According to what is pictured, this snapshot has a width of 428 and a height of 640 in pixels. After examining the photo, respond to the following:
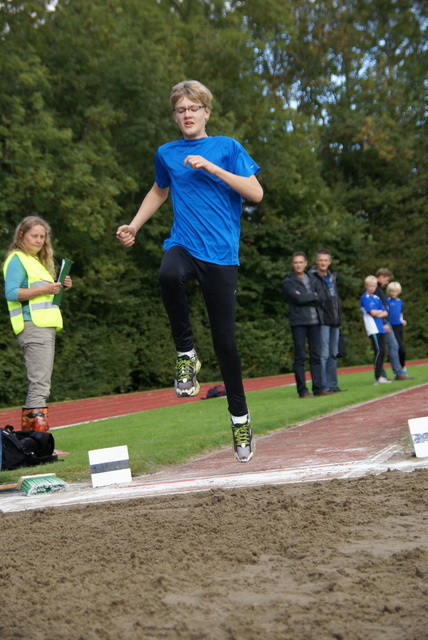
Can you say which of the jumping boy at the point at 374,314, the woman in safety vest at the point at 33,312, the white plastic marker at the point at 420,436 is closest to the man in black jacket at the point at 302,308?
the jumping boy at the point at 374,314

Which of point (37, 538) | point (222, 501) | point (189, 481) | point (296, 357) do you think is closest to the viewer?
point (37, 538)

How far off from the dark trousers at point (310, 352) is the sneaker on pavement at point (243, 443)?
7442 millimetres

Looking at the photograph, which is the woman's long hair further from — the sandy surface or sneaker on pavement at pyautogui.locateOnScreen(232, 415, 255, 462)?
the sandy surface

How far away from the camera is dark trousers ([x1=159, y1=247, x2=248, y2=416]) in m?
4.87

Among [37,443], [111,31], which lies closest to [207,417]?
[37,443]

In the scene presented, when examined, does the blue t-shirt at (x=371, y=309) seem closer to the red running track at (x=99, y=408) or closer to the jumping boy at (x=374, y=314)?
the jumping boy at (x=374, y=314)

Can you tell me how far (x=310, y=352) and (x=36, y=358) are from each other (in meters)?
6.23

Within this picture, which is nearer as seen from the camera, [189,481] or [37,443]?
[189,481]

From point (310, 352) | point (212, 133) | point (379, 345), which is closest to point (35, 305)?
point (310, 352)

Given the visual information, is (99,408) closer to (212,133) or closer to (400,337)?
(400,337)

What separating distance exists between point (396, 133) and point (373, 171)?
74.3 inches

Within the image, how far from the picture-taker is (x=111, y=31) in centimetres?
2272

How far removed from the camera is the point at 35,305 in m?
7.77

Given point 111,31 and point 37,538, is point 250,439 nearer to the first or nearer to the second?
point 37,538
